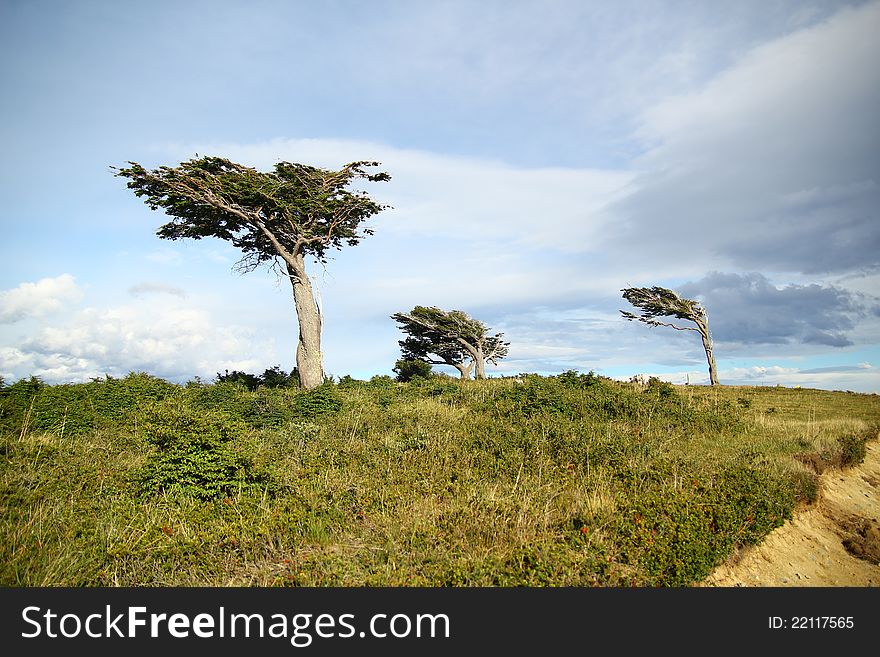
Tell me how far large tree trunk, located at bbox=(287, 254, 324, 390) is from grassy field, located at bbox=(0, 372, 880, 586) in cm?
946

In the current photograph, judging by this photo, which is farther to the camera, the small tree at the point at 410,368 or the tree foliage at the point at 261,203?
the small tree at the point at 410,368

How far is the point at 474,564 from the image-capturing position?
4883mm

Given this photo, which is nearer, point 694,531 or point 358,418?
point 694,531

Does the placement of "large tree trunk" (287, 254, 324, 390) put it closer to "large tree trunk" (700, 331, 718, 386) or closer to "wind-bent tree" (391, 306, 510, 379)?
"wind-bent tree" (391, 306, 510, 379)

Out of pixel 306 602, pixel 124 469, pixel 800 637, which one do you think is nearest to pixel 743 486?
pixel 800 637

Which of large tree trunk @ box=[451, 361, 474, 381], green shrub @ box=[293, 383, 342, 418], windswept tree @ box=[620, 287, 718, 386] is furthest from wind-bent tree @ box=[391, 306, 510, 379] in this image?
green shrub @ box=[293, 383, 342, 418]

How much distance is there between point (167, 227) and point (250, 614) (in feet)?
78.8

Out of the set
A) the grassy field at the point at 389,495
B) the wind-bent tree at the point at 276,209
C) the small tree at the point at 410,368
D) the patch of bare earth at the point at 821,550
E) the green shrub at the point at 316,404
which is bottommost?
the patch of bare earth at the point at 821,550

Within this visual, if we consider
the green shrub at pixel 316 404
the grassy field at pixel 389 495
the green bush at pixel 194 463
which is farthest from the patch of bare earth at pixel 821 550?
the green shrub at pixel 316 404

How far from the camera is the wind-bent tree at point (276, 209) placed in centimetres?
2153

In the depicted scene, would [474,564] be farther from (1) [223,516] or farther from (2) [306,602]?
(1) [223,516]

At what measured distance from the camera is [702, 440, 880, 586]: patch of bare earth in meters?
6.34

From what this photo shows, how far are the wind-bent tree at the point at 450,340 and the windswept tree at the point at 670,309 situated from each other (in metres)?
11.2

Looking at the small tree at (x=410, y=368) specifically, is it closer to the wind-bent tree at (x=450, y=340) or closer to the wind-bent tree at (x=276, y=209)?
the wind-bent tree at (x=450, y=340)
